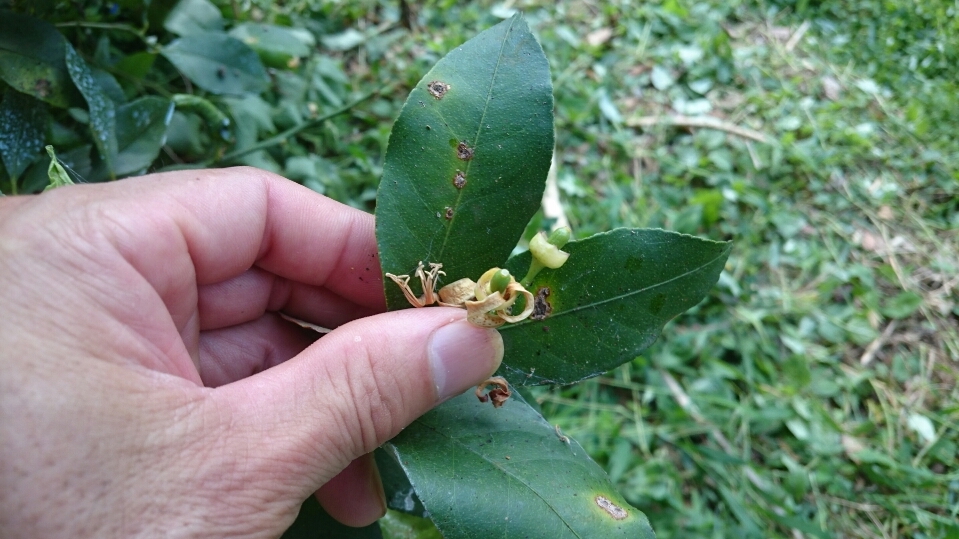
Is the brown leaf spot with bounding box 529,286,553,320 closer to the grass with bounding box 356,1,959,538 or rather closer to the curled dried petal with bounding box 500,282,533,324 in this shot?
the curled dried petal with bounding box 500,282,533,324

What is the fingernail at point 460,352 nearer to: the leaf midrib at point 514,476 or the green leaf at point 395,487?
the leaf midrib at point 514,476

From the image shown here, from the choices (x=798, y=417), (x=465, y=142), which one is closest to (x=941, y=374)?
(x=798, y=417)

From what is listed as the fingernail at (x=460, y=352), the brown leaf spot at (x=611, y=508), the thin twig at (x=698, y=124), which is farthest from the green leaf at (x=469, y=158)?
the thin twig at (x=698, y=124)

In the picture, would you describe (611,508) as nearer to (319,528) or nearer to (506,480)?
(506,480)

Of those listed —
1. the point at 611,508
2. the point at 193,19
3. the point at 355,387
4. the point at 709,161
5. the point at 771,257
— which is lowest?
the point at 771,257

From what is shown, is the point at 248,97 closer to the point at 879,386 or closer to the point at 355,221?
the point at 355,221

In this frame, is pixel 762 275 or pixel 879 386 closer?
pixel 879 386

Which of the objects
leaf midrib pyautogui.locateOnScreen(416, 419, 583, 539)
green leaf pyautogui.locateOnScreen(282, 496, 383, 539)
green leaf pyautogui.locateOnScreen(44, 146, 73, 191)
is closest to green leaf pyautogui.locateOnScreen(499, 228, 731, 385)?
leaf midrib pyautogui.locateOnScreen(416, 419, 583, 539)

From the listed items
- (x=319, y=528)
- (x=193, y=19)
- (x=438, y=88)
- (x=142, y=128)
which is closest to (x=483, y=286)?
(x=438, y=88)
